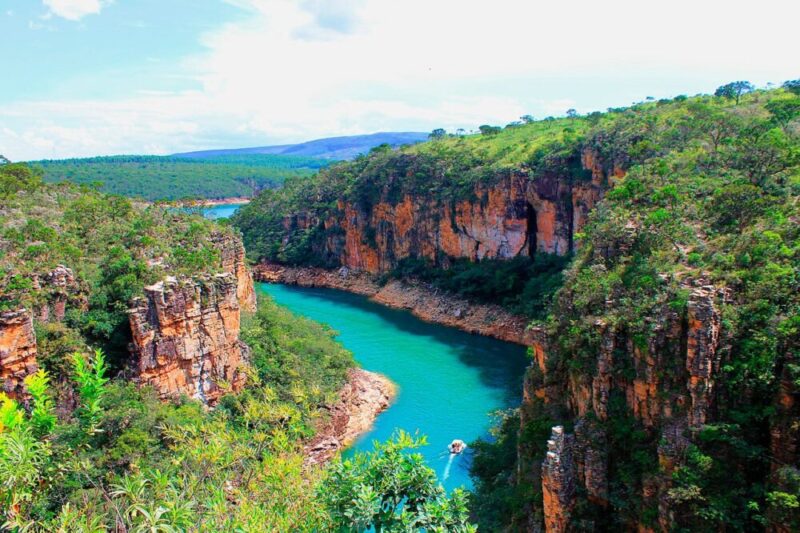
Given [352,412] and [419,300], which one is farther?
[419,300]

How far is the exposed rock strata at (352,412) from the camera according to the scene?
877 inches

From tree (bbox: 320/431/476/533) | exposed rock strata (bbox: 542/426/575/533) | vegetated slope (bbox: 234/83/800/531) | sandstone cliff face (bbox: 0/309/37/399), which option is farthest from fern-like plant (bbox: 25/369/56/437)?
exposed rock strata (bbox: 542/426/575/533)

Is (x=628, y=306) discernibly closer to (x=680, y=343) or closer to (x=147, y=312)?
(x=680, y=343)

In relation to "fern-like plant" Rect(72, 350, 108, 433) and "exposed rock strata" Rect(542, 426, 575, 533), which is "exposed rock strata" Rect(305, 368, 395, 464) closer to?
"fern-like plant" Rect(72, 350, 108, 433)

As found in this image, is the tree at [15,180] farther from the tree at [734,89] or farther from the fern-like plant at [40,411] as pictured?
the tree at [734,89]

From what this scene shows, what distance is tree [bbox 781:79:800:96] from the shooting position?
33350 mm

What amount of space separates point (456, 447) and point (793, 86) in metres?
29.8

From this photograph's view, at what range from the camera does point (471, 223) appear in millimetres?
45406

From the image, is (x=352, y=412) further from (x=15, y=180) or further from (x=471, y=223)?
(x=471, y=223)

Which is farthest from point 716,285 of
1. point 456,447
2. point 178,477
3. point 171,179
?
point 171,179

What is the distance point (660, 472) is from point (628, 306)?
455cm

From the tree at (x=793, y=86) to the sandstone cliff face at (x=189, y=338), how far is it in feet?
107

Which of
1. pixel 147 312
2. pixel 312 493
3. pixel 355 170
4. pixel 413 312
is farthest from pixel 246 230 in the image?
pixel 312 493

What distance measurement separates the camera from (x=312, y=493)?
11453 millimetres
